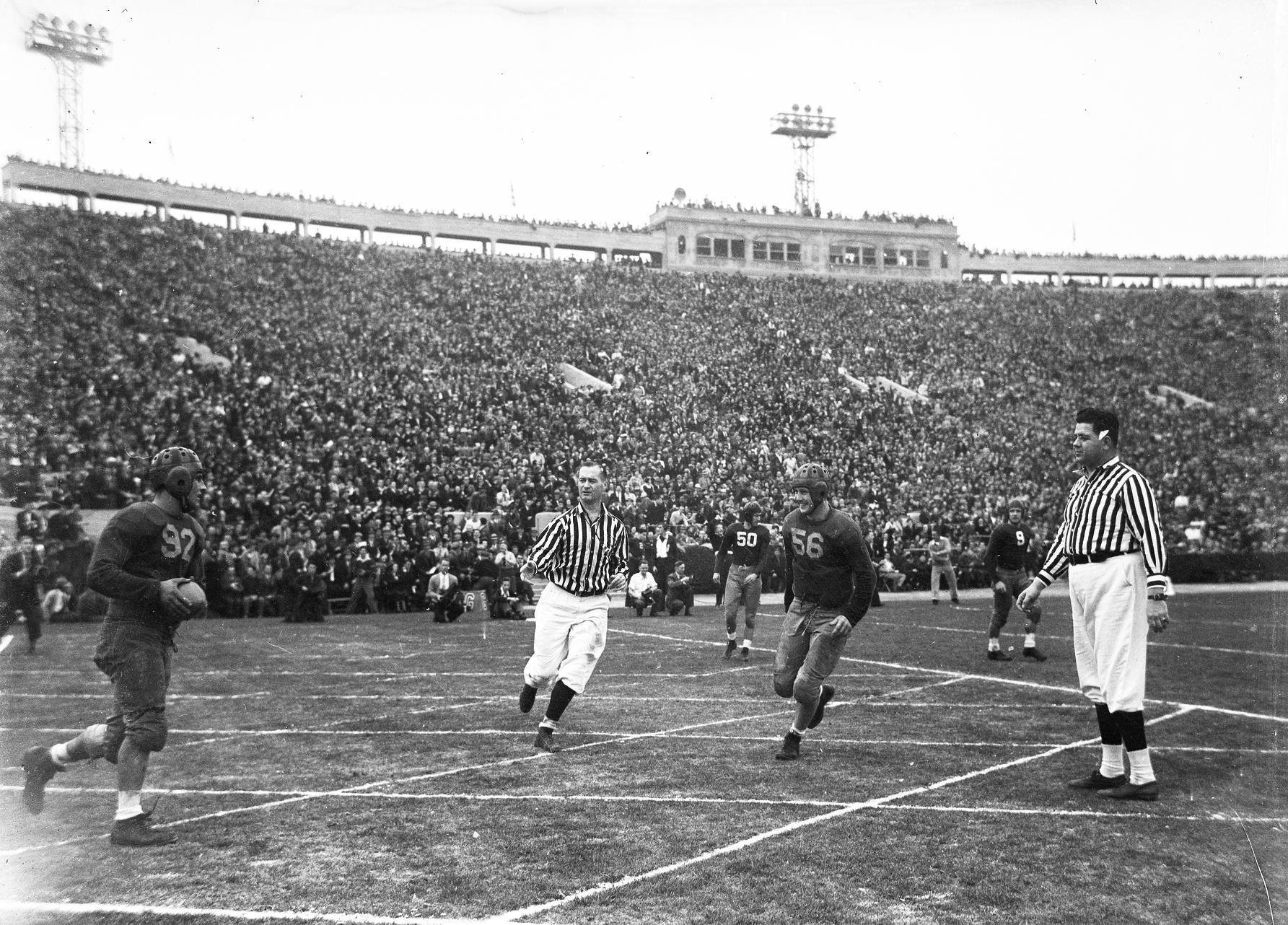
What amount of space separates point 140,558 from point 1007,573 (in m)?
11.6

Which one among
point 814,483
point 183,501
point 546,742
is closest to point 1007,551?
point 814,483

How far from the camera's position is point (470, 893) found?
4953 millimetres

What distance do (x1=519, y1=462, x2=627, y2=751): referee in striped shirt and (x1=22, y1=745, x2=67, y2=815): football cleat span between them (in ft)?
11.8

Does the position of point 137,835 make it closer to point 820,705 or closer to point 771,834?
point 771,834

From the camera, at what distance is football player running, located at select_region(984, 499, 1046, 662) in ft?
45.6

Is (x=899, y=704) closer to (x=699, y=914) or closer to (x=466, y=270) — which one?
(x=699, y=914)

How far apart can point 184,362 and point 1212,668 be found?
80.3 feet

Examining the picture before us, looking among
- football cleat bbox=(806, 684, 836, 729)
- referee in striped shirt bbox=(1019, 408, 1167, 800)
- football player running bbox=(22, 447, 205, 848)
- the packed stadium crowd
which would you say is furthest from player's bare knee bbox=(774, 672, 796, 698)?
the packed stadium crowd

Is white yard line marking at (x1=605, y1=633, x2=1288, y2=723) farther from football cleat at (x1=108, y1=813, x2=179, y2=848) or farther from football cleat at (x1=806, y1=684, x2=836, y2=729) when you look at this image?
football cleat at (x1=108, y1=813, x2=179, y2=848)

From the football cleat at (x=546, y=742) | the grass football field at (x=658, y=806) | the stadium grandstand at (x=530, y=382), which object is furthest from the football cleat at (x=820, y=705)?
the stadium grandstand at (x=530, y=382)

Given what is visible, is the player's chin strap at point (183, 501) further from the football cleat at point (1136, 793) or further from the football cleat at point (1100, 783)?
the football cleat at point (1136, 793)

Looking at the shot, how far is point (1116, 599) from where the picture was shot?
7.04 meters

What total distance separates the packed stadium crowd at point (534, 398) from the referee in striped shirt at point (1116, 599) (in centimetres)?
1038

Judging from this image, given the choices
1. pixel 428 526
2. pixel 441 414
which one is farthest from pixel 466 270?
pixel 428 526
